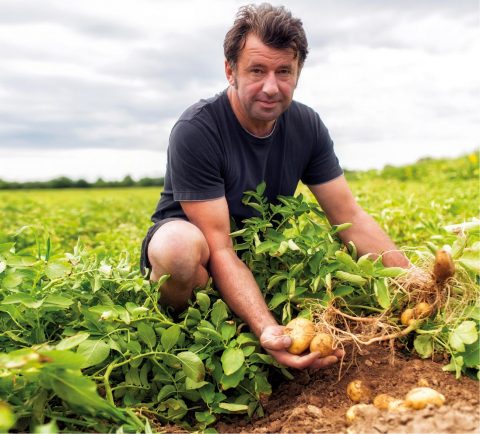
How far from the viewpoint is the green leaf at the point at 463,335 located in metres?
2.32

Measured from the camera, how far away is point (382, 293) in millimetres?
2535

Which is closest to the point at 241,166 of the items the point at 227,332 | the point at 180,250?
the point at 180,250

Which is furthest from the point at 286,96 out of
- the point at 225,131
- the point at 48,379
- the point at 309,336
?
the point at 48,379

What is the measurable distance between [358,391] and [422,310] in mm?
472

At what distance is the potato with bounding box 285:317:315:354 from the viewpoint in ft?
7.84

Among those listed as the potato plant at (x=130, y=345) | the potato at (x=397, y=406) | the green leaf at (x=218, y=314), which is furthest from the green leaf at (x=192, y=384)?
the potato at (x=397, y=406)

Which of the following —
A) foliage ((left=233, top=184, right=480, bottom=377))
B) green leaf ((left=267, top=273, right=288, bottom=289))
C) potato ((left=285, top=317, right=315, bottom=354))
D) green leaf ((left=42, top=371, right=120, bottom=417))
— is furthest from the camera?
green leaf ((left=267, top=273, right=288, bottom=289))

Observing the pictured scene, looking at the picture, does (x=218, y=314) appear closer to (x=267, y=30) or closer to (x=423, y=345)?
(x=423, y=345)

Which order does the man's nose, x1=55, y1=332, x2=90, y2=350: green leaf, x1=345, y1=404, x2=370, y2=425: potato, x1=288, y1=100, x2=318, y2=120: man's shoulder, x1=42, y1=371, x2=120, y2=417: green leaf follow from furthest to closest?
x1=288, y1=100, x2=318, y2=120: man's shoulder < the man's nose < x1=345, y1=404, x2=370, y2=425: potato < x1=55, y1=332, x2=90, y2=350: green leaf < x1=42, y1=371, x2=120, y2=417: green leaf

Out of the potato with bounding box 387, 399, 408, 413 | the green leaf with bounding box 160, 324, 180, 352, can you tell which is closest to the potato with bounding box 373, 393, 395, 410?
the potato with bounding box 387, 399, 408, 413

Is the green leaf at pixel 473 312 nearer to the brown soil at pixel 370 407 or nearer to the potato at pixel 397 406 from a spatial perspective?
the brown soil at pixel 370 407

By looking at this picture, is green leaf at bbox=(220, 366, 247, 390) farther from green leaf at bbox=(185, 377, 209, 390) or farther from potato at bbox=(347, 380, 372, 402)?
potato at bbox=(347, 380, 372, 402)

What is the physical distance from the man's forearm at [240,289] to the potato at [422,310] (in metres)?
0.59

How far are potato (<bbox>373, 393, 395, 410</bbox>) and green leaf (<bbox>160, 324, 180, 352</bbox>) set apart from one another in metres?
0.80
